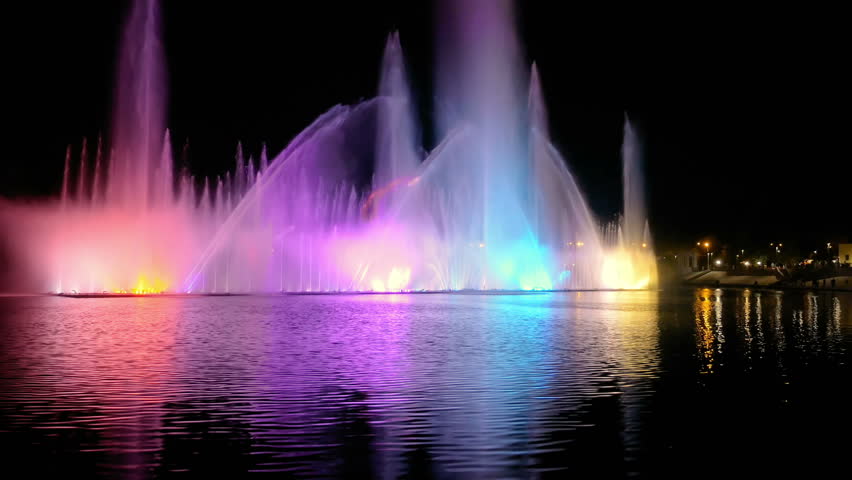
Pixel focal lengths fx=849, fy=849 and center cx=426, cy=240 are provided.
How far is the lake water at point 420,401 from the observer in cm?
768

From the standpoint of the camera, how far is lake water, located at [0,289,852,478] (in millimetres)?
7676

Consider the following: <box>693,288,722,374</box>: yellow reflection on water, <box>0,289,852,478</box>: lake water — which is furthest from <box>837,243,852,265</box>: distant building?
<box>0,289,852,478</box>: lake water

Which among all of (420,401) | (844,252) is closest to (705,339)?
(420,401)

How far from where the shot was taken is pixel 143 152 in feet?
141

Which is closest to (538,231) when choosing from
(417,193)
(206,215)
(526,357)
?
(417,193)

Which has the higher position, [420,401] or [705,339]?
[705,339]

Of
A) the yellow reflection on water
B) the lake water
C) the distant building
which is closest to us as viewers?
the lake water

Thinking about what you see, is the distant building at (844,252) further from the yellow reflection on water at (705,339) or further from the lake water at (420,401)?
the lake water at (420,401)

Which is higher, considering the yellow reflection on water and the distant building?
the distant building

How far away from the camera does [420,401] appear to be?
10742 mm

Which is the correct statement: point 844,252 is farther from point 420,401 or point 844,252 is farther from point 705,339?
point 420,401

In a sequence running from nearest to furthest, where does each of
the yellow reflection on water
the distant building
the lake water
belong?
1. the lake water
2. the yellow reflection on water
3. the distant building

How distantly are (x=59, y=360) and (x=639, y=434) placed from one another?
10.2 meters

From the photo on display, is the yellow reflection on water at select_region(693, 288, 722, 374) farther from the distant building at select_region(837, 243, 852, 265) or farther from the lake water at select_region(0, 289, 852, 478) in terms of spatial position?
the distant building at select_region(837, 243, 852, 265)
